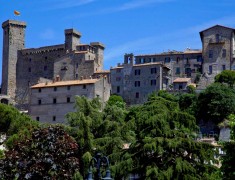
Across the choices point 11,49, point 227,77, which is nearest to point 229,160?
point 227,77

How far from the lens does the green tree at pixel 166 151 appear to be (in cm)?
3128

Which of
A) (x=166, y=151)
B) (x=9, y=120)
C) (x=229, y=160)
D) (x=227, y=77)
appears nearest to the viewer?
(x=229, y=160)

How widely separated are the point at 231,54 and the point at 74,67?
2780cm

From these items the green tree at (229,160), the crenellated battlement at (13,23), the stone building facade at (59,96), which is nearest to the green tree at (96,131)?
the green tree at (229,160)

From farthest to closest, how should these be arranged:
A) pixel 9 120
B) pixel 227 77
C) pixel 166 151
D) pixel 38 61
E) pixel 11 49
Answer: pixel 11 49 → pixel 38 61 → pixel 227 77 → pixel 9 120 → pixel 166 151

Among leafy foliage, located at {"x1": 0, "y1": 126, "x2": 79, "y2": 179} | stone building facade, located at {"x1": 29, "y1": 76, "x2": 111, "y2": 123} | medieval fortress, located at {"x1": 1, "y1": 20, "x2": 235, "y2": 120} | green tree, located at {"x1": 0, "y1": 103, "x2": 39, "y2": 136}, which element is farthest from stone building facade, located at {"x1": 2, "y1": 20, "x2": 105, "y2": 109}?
leafy foliage, located at {"x1": 0, "y1": 126, "x2": 79, "y2": 179}

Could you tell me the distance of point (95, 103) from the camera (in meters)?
43.8

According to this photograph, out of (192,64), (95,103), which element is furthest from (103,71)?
(95,103)

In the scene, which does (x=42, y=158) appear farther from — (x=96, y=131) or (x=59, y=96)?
(x=59, y=96)

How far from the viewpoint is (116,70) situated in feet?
325

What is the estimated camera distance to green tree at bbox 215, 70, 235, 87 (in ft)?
287

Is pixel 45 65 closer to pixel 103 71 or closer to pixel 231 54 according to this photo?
pixel 103 71

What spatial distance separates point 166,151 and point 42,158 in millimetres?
7854

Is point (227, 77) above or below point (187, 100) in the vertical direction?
above
